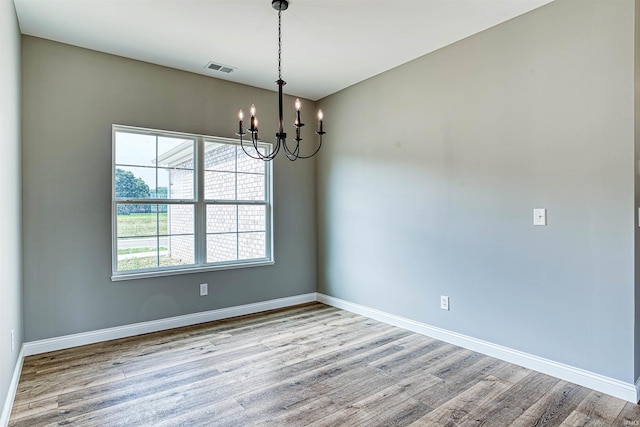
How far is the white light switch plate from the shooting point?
108 inches

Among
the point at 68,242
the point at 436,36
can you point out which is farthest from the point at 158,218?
the point at 436,36

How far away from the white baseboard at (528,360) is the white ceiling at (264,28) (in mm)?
2649

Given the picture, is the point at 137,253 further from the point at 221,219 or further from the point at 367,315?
the point at 367,315

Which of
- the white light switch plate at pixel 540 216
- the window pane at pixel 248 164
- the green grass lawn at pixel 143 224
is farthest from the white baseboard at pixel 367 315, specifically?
the window pane at pixel 248 164

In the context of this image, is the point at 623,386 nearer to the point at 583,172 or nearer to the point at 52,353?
the point at 583,172

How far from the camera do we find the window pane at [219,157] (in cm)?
414

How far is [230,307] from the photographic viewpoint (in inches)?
167

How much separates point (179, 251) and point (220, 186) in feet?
2.78

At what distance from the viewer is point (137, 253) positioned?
3.68 metres

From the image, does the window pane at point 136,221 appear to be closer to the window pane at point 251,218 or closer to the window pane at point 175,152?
the window pane at point 175,152

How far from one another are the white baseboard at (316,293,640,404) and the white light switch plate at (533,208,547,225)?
1.03 meters

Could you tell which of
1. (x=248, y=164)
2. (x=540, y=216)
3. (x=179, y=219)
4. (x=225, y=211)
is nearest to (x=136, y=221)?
(x=179, y=219)

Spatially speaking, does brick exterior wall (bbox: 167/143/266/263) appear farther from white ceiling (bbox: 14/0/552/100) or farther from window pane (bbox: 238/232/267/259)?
white ceiling (bbox: 14/0/552/100)

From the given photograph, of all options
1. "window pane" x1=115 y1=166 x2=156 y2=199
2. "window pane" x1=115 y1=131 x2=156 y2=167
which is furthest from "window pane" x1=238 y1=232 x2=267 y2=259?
"window pane" x1=115 y1=131 x2=156 y2=167
